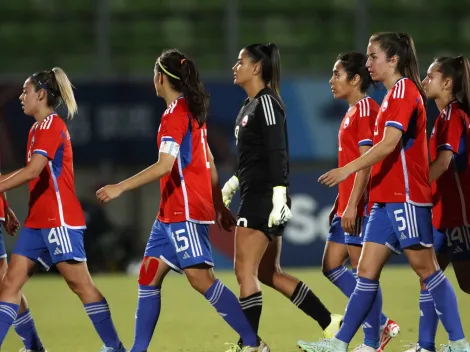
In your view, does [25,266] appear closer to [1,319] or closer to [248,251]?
[1,319]

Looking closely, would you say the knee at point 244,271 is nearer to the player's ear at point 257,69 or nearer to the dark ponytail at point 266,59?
the dark ponytail at point 266,59

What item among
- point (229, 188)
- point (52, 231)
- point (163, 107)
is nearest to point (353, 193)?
point (229, 188)

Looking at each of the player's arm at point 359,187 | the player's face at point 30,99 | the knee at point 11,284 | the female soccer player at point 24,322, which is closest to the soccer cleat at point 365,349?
the player's arm at point 359,187

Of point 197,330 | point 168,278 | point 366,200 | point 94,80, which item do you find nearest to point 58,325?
point 197,330

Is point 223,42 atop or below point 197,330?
atop

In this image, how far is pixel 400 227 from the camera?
5.83 meters

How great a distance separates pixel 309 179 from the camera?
664 inches

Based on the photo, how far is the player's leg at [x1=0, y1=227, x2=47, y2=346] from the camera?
19.7 ft

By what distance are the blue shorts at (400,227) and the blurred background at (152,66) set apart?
1067 centimetres

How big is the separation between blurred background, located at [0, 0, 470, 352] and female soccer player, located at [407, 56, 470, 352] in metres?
1.58

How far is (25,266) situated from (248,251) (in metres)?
1.38

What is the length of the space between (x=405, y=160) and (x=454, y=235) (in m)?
0.77

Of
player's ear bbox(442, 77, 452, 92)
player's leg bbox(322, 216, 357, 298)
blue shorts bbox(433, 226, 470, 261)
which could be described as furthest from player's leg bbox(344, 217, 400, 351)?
player's ear bbox(442, 77, 452, 92)

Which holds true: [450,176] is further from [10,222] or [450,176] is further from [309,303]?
[10,222]
